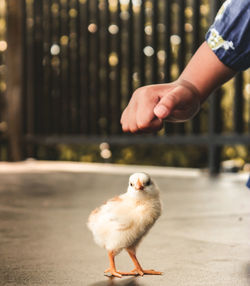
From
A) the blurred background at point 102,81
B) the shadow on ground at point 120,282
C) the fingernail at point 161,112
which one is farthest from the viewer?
the blurred background at point 102,81

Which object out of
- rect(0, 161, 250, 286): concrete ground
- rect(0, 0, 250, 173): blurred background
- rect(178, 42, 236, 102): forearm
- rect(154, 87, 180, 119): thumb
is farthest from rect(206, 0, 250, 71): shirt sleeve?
rect(0, 0, 250, 173): blurred background

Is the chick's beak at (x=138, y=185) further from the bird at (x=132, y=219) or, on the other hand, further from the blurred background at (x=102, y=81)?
the blurred background at (x=102, y=81)

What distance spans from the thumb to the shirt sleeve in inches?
4.6

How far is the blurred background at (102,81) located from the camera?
4.37m

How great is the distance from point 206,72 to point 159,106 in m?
0.14

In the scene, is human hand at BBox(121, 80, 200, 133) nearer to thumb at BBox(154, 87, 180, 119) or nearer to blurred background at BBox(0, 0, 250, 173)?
thumb at BBox(154, 87, 180, 119)

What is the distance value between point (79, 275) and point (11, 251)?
1.11ft

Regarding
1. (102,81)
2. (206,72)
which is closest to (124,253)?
(206,72)

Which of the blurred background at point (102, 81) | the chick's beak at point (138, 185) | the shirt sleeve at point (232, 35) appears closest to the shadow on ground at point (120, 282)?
the chick's beak at point (138, 185)

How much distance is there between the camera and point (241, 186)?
133 inches

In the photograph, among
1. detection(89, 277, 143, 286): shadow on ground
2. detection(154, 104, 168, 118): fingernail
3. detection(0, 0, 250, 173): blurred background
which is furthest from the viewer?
detection(0, 0, 250, 173): blurred background

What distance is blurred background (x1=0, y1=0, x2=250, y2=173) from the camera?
4.37 metres

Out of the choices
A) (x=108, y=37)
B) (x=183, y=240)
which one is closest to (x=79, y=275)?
(x=183, y=240)

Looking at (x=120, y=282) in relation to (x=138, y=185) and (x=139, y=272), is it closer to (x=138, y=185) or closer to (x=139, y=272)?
(x=139, y=272)
